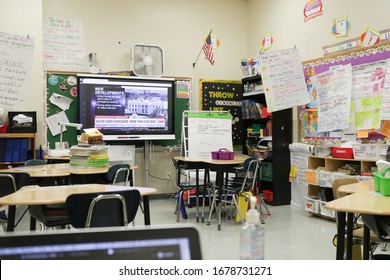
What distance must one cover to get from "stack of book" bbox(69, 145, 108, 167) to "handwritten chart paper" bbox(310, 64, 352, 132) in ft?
10.1

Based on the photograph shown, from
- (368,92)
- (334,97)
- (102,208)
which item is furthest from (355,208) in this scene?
(334,97)

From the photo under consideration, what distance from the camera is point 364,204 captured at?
202 cm

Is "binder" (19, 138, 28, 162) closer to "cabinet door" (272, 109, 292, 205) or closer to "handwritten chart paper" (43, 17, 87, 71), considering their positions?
"handwritten chart paper" (43, 17, 87, 71)

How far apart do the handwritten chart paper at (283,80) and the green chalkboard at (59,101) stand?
2.94 m

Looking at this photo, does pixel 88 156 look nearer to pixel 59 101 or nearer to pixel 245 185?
pixel 245 185

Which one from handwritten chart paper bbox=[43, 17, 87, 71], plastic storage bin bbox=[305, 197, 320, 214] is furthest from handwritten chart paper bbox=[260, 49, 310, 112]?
handwritten chart paper bbox=[43, 17, 87, 71]

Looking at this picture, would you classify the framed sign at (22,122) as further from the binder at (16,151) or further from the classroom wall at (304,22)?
the classroom wall at (304,22)

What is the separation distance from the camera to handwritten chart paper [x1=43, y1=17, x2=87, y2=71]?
589 centimetres

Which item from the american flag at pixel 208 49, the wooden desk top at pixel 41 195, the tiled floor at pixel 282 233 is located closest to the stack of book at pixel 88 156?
the tiled floor at pixel 282 233

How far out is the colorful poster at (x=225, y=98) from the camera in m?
6.81

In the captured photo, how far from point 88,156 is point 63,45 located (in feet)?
9.71

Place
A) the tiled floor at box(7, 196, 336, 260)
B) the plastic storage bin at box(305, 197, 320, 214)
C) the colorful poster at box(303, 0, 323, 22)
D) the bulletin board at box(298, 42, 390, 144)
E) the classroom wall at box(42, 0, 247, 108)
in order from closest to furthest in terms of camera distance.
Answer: the tiled floor at box(7, 196, 336, 260)
the bulletin board at box(298, 42, 390, 144)
the plastic storage bin at box(305, 197, 320, 214)
the colorful poster at box(303, 0, 323, 22)
the classroom wall at box(42, 0, 247, 108)
